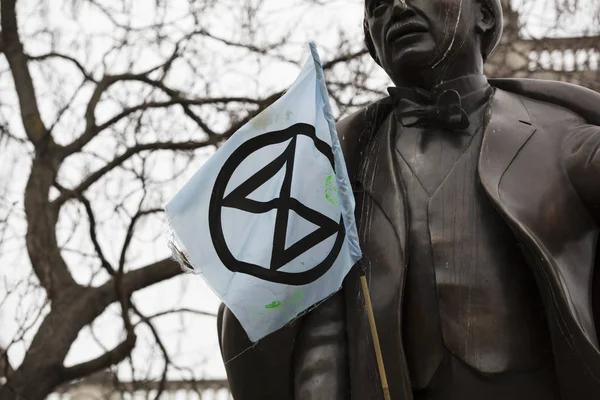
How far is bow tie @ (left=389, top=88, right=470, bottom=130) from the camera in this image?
3.38 metres

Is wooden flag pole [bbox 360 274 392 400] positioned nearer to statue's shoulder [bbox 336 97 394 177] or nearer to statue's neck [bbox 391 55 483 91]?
statue's shoulder [bbox 336 97 394 177]

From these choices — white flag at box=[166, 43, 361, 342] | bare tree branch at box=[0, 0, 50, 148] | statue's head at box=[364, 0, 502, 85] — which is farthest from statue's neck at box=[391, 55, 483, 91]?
bare tree branch at box=[0, 0, 50, 148]

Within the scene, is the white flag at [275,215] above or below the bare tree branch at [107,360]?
below

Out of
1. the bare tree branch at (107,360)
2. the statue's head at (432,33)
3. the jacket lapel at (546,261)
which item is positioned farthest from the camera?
the bare tree branch at (107,360)

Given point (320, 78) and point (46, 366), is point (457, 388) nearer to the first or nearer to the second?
point (320, 78)

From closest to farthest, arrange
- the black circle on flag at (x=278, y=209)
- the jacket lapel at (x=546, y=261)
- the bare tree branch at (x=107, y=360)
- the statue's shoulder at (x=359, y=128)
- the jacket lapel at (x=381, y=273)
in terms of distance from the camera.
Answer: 1. the jacket lapel at (x=546, y=261)
2. the jacket lapel at (x=381, y=273)
3. the black circle on flag at (x=278, y=209)
4. the statue's shoulder at (x=359, y=128)
5. the bare tree branch at (x=107, y=360)

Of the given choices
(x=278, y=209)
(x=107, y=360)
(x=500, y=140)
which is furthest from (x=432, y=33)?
(x=107, y=360)

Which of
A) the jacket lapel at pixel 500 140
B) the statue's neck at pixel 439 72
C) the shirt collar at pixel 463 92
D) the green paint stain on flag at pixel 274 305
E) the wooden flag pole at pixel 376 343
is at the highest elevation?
the statue's neck at pixel 439 72

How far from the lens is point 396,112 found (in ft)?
11.6

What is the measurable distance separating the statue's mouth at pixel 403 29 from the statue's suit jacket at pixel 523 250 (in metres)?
0.28

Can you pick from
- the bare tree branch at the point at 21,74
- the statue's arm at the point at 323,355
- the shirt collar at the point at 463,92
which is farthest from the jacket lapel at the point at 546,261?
the bare tree branch at the point at 21,74

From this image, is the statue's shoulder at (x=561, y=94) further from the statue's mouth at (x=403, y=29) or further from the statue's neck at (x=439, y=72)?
the statue's mouth at (x=403, y=29)

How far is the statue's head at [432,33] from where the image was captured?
342 cm

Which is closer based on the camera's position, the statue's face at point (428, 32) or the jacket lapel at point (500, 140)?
the jacket lapel at point (500, 140)
